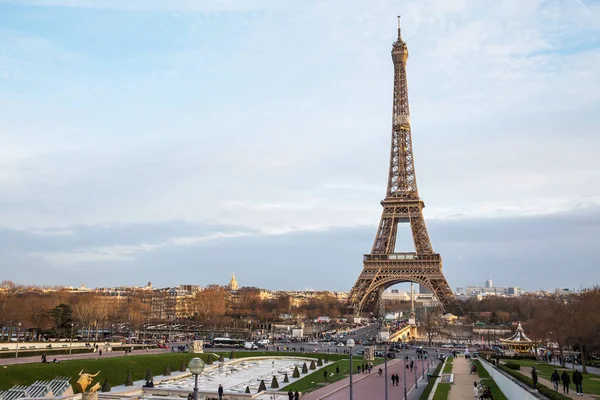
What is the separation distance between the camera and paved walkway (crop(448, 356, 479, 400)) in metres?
29.6

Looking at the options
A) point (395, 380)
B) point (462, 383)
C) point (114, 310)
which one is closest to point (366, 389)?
point (395, 380)

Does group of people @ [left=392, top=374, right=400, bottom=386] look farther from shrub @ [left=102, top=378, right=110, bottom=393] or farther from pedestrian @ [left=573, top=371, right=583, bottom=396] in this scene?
shrub @ [left=102, top=378, right=110, bottom=393]

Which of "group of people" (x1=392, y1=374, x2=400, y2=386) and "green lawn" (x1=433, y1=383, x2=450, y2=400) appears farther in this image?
"group of people" (x1=392, y1=374, x2=400, y2=386)

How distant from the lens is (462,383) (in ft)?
116

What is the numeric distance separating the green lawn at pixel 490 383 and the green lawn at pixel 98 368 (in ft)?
76.5

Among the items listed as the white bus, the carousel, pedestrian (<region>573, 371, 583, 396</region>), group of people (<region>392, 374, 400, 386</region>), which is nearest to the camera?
pedestrian (<region>573, 371, 583, 396</region>)

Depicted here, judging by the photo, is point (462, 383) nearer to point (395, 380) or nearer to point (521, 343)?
point (395, 380)

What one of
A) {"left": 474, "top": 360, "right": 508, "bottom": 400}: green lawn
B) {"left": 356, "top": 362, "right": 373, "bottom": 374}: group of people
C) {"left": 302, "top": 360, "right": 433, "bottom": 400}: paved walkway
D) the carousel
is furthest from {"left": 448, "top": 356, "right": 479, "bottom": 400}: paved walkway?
the carousel

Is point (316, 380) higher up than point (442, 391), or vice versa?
point (442, 391)

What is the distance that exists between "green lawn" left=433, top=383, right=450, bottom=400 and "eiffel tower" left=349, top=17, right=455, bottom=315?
54.1 m

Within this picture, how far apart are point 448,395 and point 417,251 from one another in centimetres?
6229

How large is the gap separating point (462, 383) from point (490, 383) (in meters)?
1.75

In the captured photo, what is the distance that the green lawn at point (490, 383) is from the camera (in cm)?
2825

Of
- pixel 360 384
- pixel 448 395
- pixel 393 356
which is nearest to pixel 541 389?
pixel 448 395
